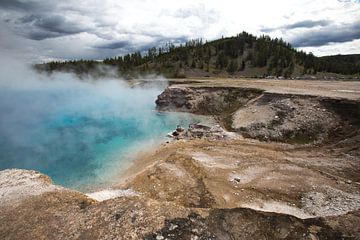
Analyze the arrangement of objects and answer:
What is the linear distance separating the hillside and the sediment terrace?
73558 millimetres

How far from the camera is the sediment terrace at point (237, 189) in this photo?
10594mm

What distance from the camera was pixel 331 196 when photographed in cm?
1513

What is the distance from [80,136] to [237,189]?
2285cm

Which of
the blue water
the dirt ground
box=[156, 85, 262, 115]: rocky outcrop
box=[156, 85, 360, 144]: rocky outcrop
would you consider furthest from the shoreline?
the dirt ground

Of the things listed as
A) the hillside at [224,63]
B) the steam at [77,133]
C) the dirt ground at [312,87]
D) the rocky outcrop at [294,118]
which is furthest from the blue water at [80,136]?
the hillside at [224,63]

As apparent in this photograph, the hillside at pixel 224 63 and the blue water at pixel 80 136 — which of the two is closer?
the blue water at pixel 80 136

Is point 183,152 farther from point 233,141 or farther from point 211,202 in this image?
point 211,202

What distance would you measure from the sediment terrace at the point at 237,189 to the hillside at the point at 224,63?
73.6 meters

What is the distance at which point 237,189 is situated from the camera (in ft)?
53.7

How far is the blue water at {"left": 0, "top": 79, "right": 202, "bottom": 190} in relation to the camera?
2280cm

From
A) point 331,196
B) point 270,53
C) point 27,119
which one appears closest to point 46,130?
point 27,119

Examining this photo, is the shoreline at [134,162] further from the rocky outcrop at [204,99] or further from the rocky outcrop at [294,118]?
the rocky outcrop at [204,99]

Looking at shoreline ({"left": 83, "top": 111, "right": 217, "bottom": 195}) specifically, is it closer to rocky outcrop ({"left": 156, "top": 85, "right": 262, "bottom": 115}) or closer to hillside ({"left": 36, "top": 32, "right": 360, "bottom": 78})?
rocky outcrop ({"left": 156, "top": 85, "right": 262, "bottom": 115})

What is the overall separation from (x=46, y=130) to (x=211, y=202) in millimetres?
29359
